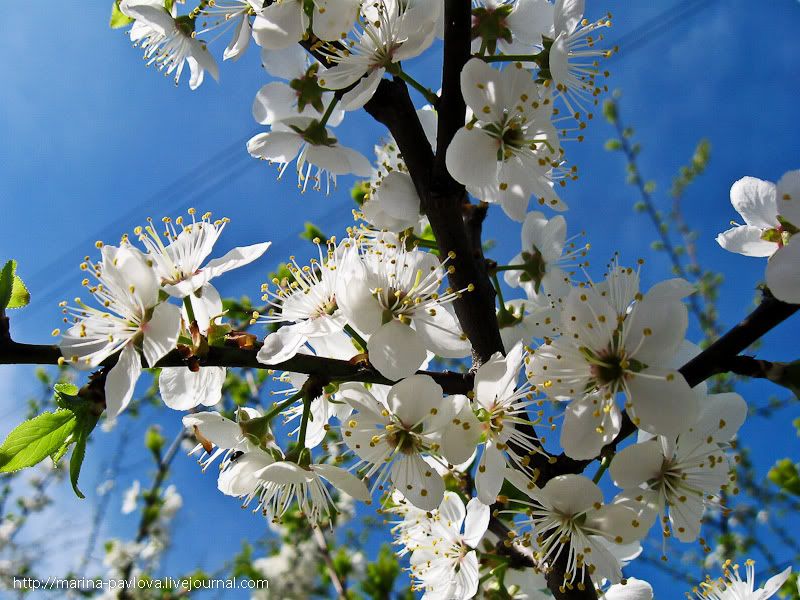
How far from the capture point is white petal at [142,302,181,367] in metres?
0.92

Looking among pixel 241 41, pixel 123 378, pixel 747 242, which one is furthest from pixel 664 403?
pixel 241 41

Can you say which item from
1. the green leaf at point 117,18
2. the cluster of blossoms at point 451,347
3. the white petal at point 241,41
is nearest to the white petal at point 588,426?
the cluster of blossoms at point 451,347

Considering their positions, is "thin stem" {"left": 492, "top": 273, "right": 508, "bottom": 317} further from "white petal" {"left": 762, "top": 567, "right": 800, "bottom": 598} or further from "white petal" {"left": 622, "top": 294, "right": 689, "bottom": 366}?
"white petal" {"left": 762, "top": 567, "right": 800, "bottom": 598}

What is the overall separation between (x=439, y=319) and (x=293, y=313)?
28 cm

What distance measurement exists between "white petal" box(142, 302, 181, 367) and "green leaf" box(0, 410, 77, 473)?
0.16 m

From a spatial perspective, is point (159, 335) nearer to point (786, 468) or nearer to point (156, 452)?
point (786, 468)

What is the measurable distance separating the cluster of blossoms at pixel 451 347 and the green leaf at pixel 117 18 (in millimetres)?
350

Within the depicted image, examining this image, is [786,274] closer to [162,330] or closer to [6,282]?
[162,330]

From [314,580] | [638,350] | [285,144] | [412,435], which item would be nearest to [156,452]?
[314,580]

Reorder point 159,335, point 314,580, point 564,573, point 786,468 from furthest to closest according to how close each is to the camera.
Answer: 1. point 314,580
2. point 786,468
3. point 564,573
4. point 159,335

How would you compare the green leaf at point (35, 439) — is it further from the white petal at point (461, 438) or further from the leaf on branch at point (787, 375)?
the leaf on branch at point (787, 375)

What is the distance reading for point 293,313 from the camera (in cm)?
121

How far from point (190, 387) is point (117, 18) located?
107 cm

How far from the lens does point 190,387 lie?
3.84ft
